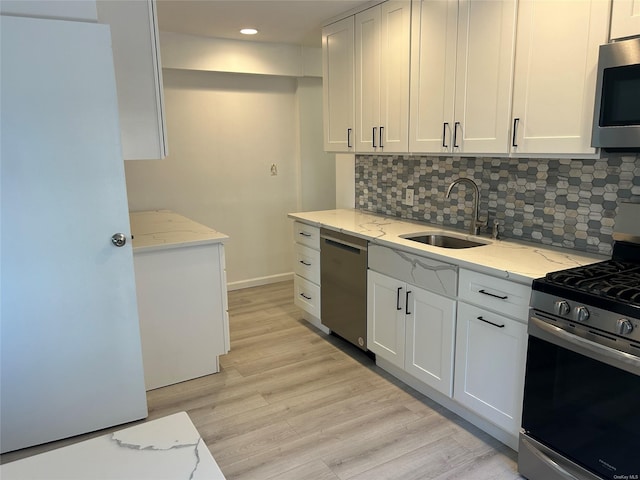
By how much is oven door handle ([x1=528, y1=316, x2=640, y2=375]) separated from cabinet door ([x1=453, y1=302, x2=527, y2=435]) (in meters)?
0.11

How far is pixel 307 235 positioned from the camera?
140 inches

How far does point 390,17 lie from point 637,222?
1901 millimetres

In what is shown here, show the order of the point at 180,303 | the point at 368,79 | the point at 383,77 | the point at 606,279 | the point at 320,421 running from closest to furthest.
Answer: the point at 606,279 < the point at 320,421 < the point at 180,303 < the point at 383,77 < the point at 368,79

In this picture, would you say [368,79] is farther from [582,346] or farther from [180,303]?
[582,346]

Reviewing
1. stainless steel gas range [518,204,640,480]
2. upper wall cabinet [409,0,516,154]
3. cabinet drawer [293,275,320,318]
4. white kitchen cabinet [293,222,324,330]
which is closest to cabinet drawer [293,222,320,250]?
white kitchen cabinet [293,222,324,330]

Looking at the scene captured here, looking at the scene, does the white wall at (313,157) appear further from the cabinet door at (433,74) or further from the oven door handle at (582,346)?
the oven door handle at (582,346)

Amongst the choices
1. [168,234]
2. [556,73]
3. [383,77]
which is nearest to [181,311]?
[168,234]

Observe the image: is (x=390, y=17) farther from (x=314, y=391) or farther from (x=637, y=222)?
(x=314, y=391)

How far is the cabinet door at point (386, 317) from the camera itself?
8.84 ft

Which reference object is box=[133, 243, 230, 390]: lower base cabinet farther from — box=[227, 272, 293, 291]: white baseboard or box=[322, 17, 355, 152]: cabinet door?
box=[227, 272, 293, 291]: white baseboard

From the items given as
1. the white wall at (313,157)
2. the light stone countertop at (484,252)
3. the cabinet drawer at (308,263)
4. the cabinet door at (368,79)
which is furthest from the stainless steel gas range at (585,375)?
the white wall at (313,157)

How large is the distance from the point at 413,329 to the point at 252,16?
253cm

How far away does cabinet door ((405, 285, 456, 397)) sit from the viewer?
2.37 m

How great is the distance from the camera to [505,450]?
2.20m
